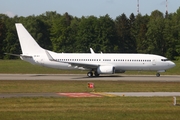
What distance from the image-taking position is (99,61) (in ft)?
186

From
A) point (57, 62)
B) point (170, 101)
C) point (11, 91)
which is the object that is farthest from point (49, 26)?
point (170, 101)

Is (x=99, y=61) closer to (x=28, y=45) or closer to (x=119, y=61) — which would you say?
(x=119, y=61)

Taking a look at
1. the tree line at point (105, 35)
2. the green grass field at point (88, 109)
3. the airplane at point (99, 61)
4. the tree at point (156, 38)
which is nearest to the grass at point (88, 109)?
the green grass field at point (88, 109)

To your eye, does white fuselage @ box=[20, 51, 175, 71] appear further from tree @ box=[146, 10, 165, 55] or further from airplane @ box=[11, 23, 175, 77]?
tree @ box=[146, 10, 165, 55]

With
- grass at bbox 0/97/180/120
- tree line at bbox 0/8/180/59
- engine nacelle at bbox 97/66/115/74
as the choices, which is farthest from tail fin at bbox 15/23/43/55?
tree line at bbox 0/8/180/59

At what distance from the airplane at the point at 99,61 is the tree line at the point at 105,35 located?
171 ft

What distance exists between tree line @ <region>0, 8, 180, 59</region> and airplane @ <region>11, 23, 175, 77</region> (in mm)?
52239

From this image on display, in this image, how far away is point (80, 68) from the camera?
56719mm

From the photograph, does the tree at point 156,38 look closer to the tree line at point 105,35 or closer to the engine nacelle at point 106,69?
the tree line at point 105,35

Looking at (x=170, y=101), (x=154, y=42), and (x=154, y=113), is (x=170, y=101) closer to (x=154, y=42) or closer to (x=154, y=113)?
(x=154, y=113)

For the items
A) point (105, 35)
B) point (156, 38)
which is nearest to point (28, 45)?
point (156, 38)

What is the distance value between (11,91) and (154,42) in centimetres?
7848

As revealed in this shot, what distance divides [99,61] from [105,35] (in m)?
62.1

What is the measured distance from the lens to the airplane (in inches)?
2206
